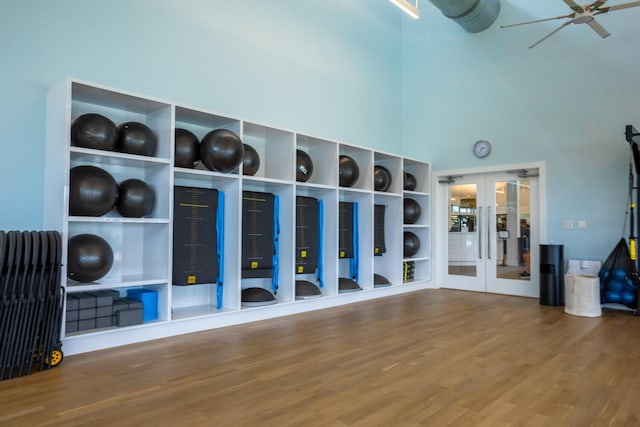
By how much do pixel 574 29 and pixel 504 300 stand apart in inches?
171

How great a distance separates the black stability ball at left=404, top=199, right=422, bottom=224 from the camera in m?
7.55

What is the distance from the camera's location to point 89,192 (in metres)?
3.74

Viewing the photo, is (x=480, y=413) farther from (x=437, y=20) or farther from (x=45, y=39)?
(x=437, y=20)

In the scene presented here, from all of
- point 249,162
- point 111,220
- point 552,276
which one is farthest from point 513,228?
point 111,220

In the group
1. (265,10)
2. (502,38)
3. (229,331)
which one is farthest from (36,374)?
(502,38)

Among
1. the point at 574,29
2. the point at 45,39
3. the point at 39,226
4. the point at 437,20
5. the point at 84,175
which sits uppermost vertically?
the point at 437,20

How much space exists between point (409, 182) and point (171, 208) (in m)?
4.70

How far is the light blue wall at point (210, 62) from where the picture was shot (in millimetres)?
3975

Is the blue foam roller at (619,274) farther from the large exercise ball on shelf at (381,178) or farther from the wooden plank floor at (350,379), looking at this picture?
the large exercise ball on shelf at (381,178)

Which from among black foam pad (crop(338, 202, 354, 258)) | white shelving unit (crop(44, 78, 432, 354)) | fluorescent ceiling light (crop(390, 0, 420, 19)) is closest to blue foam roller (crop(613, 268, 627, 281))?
white shelving unit (crop(44, 78, 432, 354))

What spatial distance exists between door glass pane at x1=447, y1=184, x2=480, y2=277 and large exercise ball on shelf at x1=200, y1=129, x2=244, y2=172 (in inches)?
187

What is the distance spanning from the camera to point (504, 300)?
6703 millimetres

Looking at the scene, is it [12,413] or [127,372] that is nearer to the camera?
[12,413]

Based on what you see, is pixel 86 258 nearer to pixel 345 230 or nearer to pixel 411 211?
pixel 345 230
